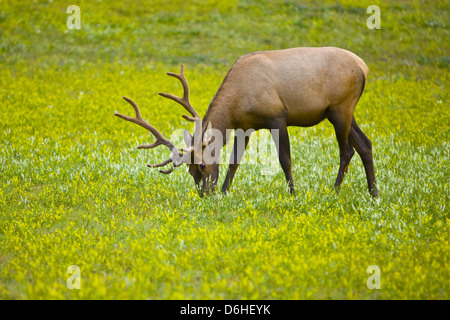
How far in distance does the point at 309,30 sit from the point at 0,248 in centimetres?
1797

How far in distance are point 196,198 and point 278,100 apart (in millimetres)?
2085

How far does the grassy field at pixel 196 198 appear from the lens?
17.5ft

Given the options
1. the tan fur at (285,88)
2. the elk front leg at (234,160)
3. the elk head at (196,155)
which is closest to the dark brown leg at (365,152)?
the tan fur at (285,88)

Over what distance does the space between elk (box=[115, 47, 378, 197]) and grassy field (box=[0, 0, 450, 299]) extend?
2.68 feet

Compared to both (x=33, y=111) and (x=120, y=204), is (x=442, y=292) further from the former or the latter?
(x=33, y=111)

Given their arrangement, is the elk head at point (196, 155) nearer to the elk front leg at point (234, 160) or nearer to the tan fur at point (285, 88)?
the tan fur at point (285, 88)

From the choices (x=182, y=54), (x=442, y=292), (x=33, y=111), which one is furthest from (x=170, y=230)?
(x=182, y=54)

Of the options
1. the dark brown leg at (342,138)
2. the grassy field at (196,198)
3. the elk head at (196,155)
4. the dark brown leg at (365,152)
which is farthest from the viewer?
the dark brown leg at (365,152)

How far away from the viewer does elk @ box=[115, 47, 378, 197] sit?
7.73 m

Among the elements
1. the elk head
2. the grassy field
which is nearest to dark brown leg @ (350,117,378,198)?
the grassy field

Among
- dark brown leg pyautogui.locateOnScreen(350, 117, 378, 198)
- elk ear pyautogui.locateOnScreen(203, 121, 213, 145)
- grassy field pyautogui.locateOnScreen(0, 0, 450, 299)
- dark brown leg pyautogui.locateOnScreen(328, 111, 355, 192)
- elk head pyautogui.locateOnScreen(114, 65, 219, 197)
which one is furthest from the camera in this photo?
dark brown leg pyautogui.locateOnScreen(350, 117, 378, 198)

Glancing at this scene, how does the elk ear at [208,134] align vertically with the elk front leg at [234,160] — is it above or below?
above

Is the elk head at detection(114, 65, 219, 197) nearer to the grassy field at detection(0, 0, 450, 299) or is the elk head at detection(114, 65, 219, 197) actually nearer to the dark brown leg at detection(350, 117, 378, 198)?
the grassy field at detection(0, 0, 450, 299)

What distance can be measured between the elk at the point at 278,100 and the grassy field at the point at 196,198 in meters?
0.82
